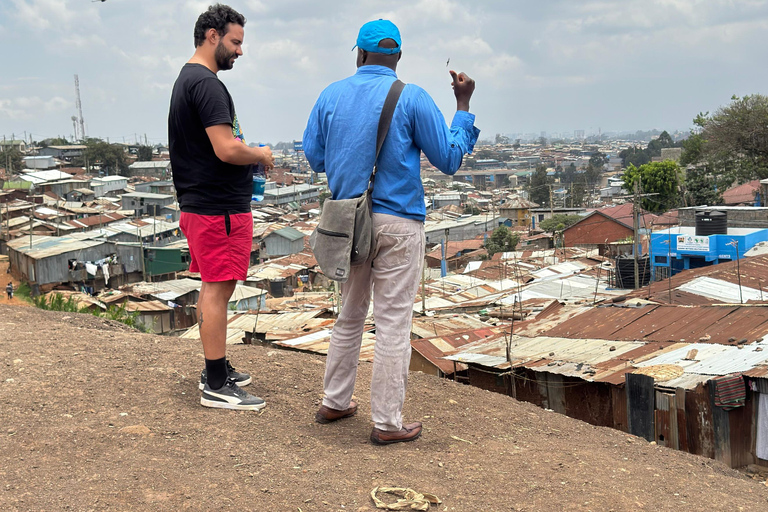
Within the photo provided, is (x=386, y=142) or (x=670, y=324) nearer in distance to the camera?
(x=386, y=142)

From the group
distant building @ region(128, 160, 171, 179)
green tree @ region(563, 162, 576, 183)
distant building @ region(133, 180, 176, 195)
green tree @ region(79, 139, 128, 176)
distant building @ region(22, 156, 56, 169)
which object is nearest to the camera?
distant building @ region(133, 180, 176, 195)

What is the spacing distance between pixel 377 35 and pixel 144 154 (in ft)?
244

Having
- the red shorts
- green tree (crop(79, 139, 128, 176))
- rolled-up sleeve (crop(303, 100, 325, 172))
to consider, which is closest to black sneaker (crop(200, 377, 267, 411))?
the red shorts

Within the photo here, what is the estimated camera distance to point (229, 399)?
3135mm

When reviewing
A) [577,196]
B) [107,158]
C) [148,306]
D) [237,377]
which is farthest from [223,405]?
[577,196]

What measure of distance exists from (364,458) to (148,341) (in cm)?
222

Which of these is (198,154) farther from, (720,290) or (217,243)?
(720,290)

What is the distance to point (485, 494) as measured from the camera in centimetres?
246

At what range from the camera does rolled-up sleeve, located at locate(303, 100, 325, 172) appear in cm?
299

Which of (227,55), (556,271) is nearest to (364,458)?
(227,55)

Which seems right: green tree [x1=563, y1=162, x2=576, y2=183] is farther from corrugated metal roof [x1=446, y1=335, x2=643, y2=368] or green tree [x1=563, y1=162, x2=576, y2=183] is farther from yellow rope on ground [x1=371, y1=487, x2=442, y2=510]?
yellow rope on ground [x1=371, y1=487, x2=442, y2=510]

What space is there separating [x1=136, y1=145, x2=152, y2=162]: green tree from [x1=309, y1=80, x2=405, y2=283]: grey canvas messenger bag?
72941mm

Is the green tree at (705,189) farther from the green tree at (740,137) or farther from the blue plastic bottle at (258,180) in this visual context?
the blue plastic bottle at (258,180)

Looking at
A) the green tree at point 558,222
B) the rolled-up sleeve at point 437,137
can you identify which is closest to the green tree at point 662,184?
the green tree at point 558,222
